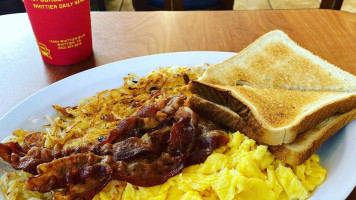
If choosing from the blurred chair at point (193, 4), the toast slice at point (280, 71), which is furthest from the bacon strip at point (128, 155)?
the blurred chair at point (193, 4)

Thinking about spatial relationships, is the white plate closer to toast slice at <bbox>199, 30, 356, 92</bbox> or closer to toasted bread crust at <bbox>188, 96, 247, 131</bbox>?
toast slice at <bbox>199, 30, 356, 92</bbox>

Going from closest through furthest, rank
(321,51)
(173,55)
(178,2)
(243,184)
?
(243,184)
(173,55)
(321,51)
(178,2)

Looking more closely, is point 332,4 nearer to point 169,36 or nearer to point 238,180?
point 169,36

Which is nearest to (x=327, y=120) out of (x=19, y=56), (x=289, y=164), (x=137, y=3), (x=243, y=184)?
(x=289, y=164)

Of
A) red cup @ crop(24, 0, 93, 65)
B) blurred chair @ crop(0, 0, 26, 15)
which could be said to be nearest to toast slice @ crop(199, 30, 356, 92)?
red cup @ crop(24, 0, 93, 65)

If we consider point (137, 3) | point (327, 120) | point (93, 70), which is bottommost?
point (137, 3)

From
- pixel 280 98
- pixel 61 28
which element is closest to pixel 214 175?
pixel 280 98

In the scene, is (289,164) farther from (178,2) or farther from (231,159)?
(178,2)

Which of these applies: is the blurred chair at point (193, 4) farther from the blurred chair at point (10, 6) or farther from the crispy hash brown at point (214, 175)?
the crispy hash brown at point (214, 175)
